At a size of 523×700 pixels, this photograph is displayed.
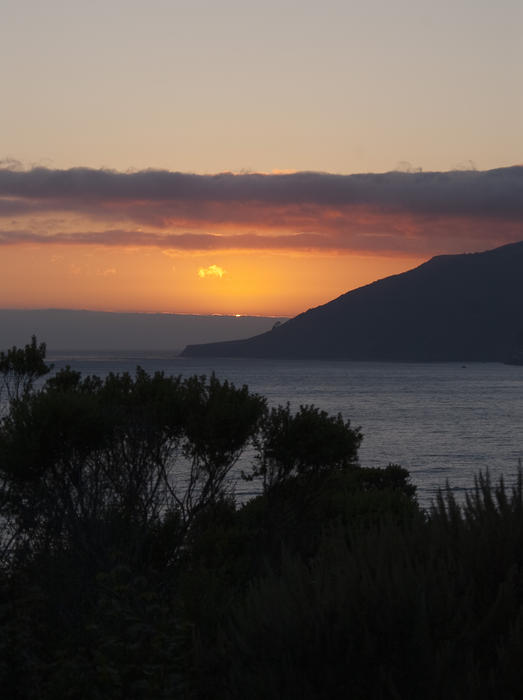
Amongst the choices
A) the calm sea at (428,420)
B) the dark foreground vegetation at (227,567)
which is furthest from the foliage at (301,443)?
the calm sea at (428,420)

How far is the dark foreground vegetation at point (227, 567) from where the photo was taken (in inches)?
215

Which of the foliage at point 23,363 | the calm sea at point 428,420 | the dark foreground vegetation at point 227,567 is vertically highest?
the foliage at point 23,363

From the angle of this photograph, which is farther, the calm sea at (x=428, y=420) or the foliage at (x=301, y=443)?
the calm sea at (x=428, y=420)

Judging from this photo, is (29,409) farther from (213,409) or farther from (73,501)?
(213,409)

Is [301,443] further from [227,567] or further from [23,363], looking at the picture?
[23,363]

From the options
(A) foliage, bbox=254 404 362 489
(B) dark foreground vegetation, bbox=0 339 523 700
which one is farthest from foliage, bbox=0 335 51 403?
(A) foliage, bbox=254 404 362 489

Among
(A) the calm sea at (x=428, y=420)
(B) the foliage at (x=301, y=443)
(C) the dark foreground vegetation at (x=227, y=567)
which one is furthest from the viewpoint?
(A) the calm sea at (x=428, y=420)

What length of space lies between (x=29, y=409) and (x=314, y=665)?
37.2ft

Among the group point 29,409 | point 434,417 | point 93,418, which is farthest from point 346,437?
point 434,417

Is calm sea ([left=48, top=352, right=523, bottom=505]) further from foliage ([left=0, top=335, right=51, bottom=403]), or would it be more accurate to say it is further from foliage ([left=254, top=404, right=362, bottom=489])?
foliage ([left=0, top=335, right=51, bottom=403])

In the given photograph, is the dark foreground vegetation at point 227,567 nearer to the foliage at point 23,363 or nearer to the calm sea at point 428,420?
the foliage at point 23,363

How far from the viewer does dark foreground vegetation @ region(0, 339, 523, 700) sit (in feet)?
17.9

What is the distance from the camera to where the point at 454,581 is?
19.1 ft

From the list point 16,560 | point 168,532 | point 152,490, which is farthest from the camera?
point 152,490
